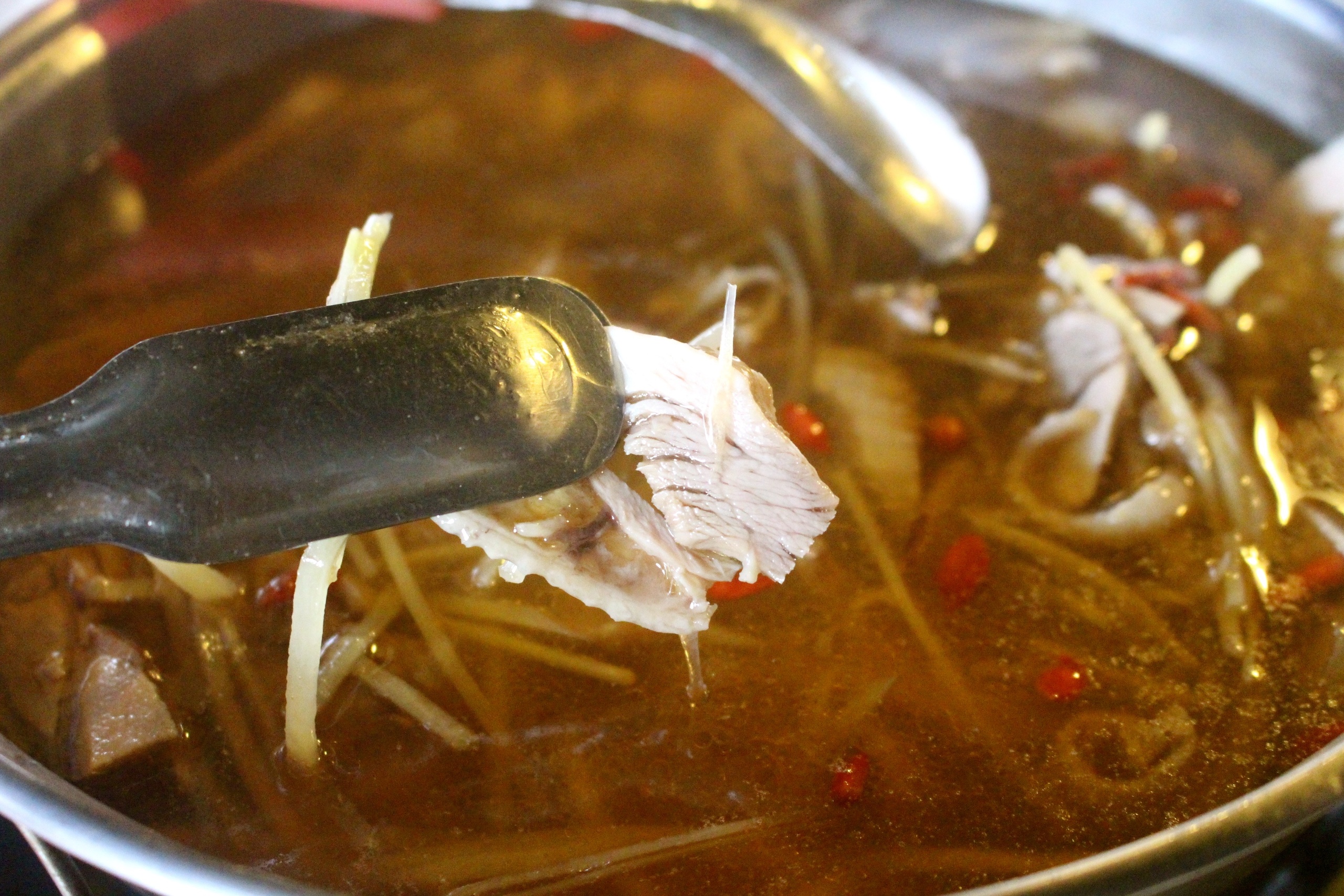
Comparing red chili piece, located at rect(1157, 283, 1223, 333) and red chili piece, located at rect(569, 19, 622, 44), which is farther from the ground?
red chili piece, located at rect(569, 19, 622, 44)

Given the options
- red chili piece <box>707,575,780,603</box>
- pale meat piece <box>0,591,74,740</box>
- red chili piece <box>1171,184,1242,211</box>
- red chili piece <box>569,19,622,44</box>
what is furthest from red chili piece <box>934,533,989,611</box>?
red chili piece <box>569,19,622,44</box>

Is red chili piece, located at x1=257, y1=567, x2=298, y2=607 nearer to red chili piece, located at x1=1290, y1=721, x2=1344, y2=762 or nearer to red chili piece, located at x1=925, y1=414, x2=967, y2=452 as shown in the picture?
red chili piece, located at x1=925, y1=414, x2=967, y2=452

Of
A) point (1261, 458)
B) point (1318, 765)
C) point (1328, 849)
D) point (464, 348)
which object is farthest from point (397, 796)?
point (1261, 458)

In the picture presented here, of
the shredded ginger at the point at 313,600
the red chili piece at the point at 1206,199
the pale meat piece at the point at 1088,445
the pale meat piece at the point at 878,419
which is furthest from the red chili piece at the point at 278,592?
the red chili piece at the point at 1206,199

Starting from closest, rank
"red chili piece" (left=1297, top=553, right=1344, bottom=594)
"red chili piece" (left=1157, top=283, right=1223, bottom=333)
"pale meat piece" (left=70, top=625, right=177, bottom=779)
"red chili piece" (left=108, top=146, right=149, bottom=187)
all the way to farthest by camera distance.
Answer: "pale meat piece" (left=70, top=625, right=177, bottom=779), "red chili piece" (left=1297, top=553, right=1344, bottom=594), "red chili piece" (left=1157, top=283, right=1223, bottom=333), "red chili piece" (left=108, top=146, right=149, bottom=187)

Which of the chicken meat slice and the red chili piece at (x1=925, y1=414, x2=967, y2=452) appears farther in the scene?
the red chili piece at (x1=925, y1=414, x2=967, y2=452)

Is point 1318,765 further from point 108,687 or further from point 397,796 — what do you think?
point 108,687
